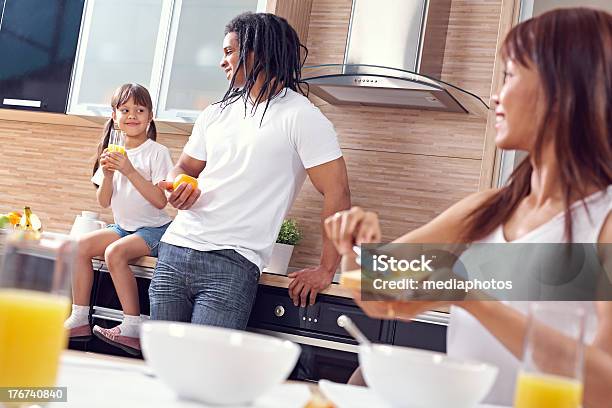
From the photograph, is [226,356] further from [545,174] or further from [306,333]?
[306,333]

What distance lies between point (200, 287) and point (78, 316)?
0.78 metres

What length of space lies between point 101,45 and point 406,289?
270cm

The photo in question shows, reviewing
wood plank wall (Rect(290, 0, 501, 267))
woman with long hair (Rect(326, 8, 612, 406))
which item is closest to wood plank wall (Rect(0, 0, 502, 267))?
wood plank wall (Rect(290, 0, 501, 267))

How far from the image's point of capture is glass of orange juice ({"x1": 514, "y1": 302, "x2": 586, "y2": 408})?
2.52ft

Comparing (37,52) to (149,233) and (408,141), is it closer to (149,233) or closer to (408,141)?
(149,233)

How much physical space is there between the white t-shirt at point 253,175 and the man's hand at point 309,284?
0.19m

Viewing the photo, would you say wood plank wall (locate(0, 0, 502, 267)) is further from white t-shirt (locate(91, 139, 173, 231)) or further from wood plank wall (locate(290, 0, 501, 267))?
white t-shirt (locate(91, 139, 173, 231))

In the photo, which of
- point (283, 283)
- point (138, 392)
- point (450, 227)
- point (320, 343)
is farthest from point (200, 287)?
point (138, 392)

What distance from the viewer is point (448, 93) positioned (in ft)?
9.66

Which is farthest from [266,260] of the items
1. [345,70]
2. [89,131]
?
[89,131]

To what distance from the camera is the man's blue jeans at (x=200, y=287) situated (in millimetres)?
2471

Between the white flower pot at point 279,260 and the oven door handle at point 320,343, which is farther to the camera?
the white flower pot at point 279,260

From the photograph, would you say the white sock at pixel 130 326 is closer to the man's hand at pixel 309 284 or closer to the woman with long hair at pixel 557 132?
the man's hand at pixel 309 284

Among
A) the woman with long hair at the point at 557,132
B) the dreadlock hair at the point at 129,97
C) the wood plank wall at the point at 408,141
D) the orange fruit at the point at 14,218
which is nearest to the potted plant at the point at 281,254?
the wood plank wall at the point at 408,141
